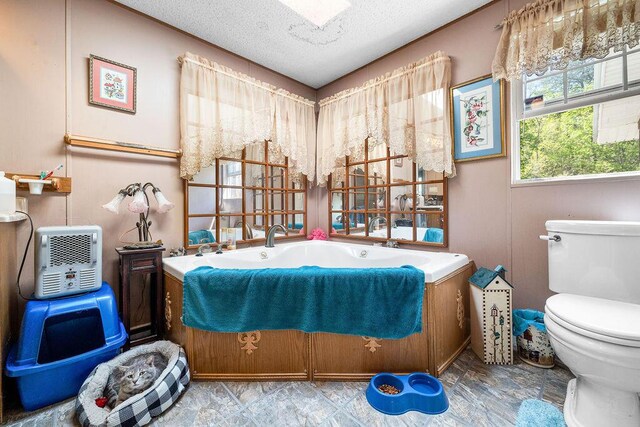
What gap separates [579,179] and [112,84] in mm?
3028

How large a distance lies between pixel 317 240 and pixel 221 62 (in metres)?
1.91

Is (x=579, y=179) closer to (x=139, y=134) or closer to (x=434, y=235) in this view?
(x=434, y=235)

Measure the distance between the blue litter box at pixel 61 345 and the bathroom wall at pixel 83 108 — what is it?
17.3 inches

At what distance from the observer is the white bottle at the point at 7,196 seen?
49.9 inches

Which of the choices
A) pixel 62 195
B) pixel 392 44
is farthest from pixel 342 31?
pixel 62 195

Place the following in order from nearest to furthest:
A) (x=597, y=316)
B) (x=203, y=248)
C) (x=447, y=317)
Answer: (x=597, y=316), (x=447, y=317), (x=203, y=248)

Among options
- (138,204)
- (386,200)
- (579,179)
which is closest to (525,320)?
(579,179)

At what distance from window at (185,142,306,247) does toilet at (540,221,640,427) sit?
2186 millimetres

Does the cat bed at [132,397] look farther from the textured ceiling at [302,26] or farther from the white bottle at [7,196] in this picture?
the textured ceiling at [302,26]

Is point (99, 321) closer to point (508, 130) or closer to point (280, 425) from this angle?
point (280, 425)

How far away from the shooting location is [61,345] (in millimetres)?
1340

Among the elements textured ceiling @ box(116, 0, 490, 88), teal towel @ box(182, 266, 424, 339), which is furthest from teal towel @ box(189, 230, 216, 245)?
textured ceiling @ box(116, 0, 490, 88)

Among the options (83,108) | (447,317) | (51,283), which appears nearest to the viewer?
(51,283)

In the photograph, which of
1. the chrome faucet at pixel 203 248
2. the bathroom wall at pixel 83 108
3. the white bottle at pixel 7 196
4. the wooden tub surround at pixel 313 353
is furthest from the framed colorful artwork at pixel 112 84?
the wooden tub surround at pixel 313 353
